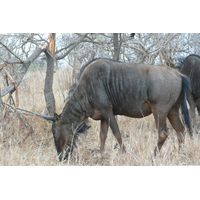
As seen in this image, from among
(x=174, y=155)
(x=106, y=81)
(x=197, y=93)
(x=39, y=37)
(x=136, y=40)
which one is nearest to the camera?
(x=174, y=155)

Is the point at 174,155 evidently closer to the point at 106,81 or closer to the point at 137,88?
the point at 137,88

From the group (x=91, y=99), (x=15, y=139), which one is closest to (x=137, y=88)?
(x=91, y=99)

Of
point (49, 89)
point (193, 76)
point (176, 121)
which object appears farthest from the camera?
point (49, 89)

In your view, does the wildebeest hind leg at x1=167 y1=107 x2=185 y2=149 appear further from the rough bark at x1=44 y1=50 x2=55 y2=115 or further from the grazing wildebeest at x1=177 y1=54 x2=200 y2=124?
the rough bark at x1=44 y1=50 x2=55 y2=115

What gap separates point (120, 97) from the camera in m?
4.67

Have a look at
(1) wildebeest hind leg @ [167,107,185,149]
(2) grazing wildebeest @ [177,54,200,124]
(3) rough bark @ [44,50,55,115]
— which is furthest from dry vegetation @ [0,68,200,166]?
(2) grazing wildebeest @ [177,54,200,124]

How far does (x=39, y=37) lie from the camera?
21.6 ft

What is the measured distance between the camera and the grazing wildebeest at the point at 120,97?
14.7 feet

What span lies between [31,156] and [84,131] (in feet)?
3.02

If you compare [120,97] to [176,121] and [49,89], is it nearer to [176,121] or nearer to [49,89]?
[176,121]

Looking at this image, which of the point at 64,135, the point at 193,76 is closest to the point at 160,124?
the point at 64,135

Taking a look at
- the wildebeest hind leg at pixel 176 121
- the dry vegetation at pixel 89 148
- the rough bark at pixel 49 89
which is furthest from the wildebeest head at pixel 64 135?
the rough bark at pixel 49 89

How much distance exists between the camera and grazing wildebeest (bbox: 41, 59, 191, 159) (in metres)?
4.47

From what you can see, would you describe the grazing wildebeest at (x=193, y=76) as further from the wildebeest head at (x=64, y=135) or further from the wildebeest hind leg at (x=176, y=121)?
the wildebeest head at (x=64, y=135)
